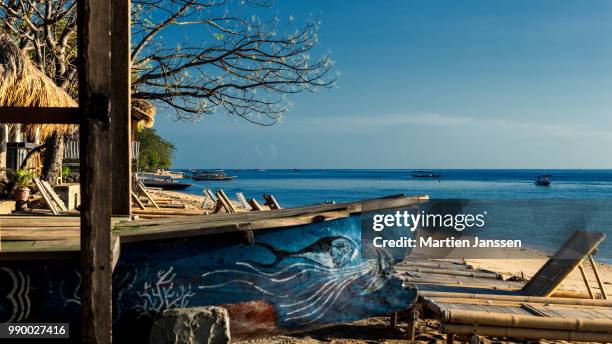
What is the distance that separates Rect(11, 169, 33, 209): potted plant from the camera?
1116 centimetres

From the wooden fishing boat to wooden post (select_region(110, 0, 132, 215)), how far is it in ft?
1.70

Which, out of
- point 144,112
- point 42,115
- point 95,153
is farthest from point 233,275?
point 144,112

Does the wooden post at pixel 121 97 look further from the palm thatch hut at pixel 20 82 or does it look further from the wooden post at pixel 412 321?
the palm thatch hut at pixel 20 82

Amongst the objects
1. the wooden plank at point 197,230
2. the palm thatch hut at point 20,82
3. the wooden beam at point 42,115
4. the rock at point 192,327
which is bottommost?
the rock at point 192,327

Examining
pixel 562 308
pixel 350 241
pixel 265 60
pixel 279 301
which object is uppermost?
pixel 265 60

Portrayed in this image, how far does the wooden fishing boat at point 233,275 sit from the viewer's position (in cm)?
414

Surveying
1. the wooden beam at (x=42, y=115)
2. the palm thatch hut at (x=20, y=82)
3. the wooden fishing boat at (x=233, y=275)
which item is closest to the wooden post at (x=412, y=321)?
the wooden fishing boat at (x=233, y=275)

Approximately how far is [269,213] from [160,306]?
1525 mm

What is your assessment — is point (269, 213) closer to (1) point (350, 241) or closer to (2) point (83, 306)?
(1) point (350, 241)

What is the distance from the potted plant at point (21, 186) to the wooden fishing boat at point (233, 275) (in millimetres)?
6989

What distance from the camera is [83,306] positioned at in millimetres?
3736

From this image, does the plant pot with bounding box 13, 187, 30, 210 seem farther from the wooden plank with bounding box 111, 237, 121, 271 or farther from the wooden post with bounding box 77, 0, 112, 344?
the wooden post with bounding box 77, 0, 112, 344

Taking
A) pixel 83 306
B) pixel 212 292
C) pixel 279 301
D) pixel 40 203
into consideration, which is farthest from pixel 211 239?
pixel 40 203

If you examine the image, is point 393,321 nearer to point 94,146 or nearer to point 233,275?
point 233,275
